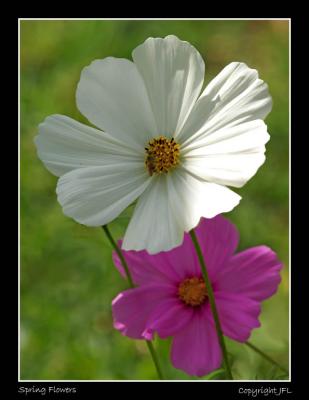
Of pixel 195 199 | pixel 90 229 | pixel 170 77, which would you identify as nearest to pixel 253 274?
pixel 195 199

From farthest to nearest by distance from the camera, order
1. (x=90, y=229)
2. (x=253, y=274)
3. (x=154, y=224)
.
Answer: (x=90, y=229) → (x=253, y=274) → (x=154, y=224)

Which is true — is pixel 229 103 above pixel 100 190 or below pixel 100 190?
above

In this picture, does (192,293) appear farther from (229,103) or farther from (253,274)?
(229,103)

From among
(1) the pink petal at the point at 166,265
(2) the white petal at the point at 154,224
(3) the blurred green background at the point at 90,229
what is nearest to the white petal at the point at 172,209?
(2) the white petal at the point at 154,224

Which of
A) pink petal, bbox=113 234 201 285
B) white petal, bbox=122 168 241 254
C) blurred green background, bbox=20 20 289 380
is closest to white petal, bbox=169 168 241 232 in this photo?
Answer: white petal, bbox=122 168 241 254

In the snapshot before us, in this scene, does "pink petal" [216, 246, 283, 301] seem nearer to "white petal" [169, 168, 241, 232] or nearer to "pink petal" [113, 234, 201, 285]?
"pink petal" [113, 234, 201, 285]

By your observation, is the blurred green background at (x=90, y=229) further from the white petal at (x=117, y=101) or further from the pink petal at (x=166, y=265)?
the white petal at (x=117, y=101)
